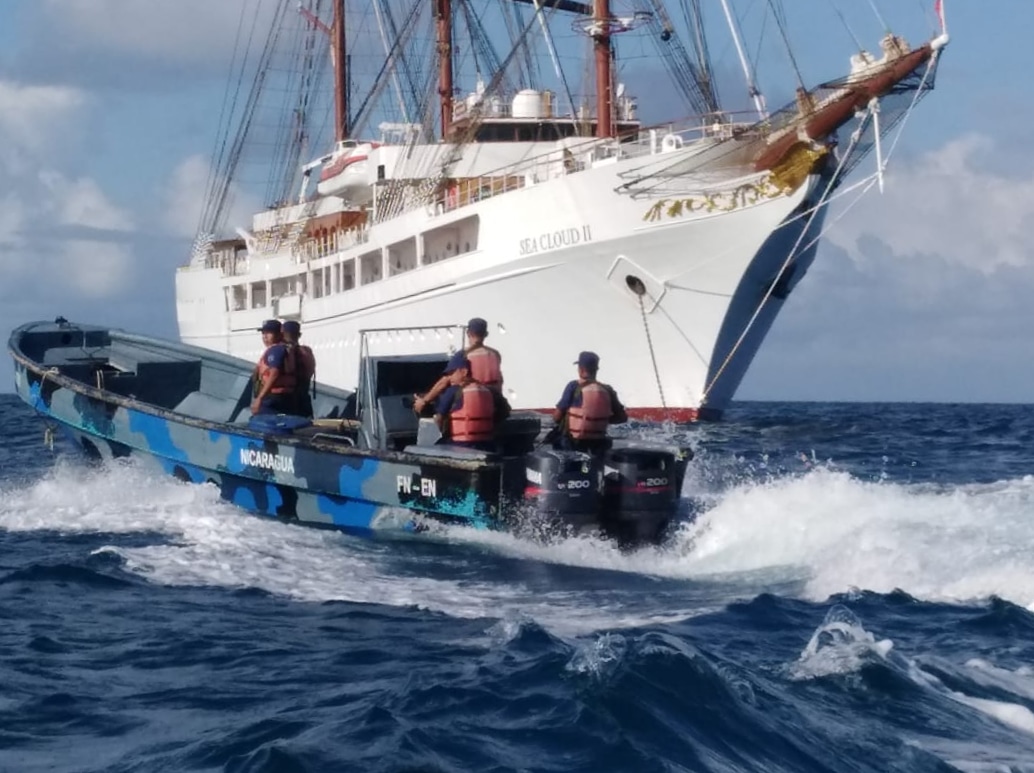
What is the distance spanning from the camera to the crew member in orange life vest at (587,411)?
12.9 metres

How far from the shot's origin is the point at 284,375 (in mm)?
15031

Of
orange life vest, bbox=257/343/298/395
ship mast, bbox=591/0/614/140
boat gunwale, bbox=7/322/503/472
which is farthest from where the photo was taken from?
ship mast, bbox=591/0/614/140

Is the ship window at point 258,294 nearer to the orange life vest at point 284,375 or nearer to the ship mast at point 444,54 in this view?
the ship mast at point 444,54

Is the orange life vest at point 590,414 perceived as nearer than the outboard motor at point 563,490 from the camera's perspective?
No

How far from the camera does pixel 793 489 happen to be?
13.6 meters

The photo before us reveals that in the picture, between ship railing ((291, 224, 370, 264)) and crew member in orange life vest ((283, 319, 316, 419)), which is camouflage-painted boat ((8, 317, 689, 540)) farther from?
ship railing ((291, 224, 370, 264))

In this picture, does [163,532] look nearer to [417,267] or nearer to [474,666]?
[474,666]

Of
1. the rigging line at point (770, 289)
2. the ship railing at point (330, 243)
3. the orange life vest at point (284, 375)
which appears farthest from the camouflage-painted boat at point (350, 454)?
the ship railing at point (330, 243)

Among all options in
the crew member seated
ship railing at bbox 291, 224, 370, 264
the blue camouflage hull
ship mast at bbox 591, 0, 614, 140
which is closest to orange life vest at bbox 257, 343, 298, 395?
the blue camouflage hull

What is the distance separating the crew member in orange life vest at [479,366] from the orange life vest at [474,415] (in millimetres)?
243

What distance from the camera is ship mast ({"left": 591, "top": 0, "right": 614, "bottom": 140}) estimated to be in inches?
1240

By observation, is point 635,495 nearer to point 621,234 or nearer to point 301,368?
point 301,368

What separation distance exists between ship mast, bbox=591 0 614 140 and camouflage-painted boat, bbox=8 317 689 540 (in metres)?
14.8

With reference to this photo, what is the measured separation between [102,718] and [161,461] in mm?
9084
